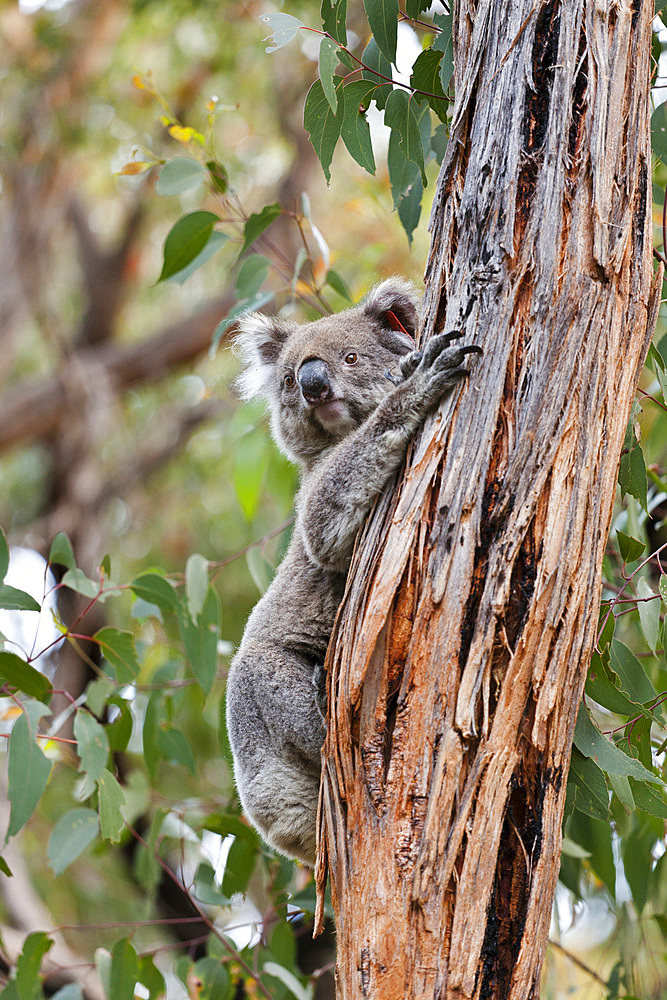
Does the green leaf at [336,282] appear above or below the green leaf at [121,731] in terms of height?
above

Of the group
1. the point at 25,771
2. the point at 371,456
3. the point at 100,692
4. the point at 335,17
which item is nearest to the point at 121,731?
the point at 100,692

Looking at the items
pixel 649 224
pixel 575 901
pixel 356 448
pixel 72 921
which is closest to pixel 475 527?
pixel 356 448

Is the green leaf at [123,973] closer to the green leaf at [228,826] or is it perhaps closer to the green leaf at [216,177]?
the green leaf at [228,826]

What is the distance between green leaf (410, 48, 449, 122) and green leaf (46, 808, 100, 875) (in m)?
1.77

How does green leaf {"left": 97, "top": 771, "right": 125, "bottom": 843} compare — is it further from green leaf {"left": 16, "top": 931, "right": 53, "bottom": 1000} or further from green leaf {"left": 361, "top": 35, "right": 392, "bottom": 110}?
green leaf {"left": 361, "top": 35, "right": 392, "bottom": 110}

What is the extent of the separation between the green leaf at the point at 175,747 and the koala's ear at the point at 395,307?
4.07 ft

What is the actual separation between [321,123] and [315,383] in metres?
0.59

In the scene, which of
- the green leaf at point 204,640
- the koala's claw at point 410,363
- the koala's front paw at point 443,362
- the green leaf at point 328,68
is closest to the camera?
the koala's front paw at point 443,362

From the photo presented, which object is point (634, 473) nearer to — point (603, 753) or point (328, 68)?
point (603, 753)

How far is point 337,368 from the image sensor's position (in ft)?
7.55

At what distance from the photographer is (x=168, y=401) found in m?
7.30

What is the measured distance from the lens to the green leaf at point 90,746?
1.92 meters

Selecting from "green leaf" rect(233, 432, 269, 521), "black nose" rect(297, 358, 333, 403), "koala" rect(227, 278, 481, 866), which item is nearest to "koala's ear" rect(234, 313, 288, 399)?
"koala" rect(227, 278, 481, 866)

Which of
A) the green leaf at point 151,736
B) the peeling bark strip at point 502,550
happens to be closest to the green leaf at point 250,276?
the green leaf at point 151,736
